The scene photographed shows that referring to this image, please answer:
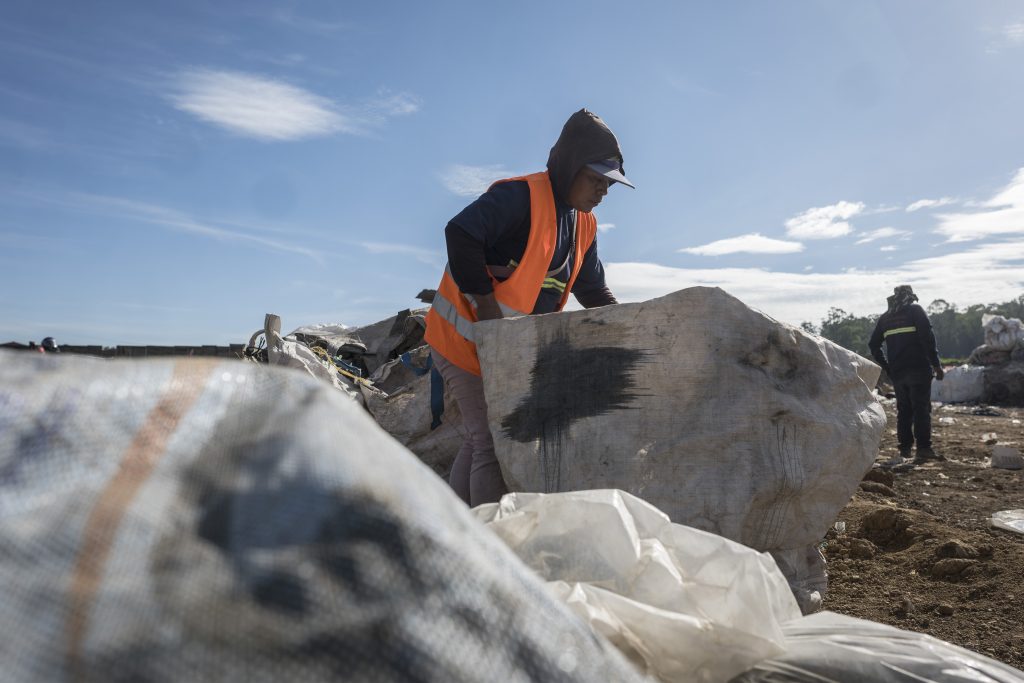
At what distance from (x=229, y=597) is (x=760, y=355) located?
6.27 ft

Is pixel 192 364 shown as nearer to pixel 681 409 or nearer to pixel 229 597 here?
pixel 229 597

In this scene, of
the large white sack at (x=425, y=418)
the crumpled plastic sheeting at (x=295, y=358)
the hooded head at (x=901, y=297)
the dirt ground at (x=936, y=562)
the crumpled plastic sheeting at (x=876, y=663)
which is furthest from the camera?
the hooded head at (x=901, y=297)

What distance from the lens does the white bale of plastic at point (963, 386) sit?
12.9 metres

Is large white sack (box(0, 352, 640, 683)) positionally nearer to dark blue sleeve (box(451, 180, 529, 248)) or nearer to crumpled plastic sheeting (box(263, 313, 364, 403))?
dark blue sleeve (box(451, 180, 529, 248))

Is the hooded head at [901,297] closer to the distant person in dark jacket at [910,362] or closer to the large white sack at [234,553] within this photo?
the distant person in dark jacket at [910,362]

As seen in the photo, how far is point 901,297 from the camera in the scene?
662 centimetres

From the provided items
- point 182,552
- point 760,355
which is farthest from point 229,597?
point 760,355

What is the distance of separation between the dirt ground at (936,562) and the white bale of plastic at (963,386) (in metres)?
9.21

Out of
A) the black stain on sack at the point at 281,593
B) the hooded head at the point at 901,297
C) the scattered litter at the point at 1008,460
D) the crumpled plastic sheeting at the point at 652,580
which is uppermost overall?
the hooded head at the point at 901,297

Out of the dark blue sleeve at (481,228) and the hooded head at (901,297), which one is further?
the hooded head at (901,297)

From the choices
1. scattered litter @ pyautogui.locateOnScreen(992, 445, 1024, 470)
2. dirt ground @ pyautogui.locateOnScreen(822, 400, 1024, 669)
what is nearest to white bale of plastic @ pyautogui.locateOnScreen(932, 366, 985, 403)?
scattered litter @ pyautogui.locateOnScreen(992, 445, 1024, 470)

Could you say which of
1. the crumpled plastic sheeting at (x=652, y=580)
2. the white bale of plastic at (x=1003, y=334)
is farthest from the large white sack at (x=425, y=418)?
the white bale of plastic at (x=1003, y=334)

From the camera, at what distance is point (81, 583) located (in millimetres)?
618

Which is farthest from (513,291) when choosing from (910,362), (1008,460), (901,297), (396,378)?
(901,297)
